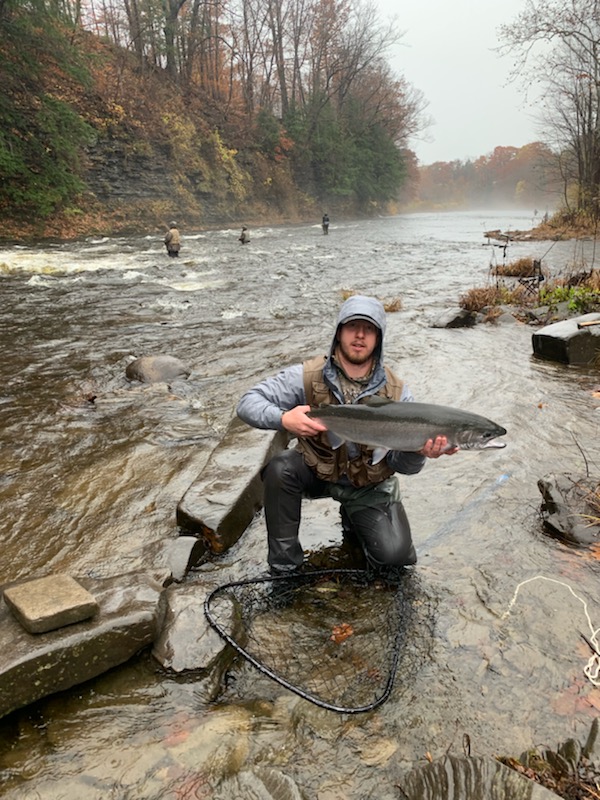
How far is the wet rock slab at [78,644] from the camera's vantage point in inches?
93.2

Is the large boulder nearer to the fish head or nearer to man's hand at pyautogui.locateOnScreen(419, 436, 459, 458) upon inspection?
man's hand at pyautogui.locateOnScreen(419, 436, 459, 458)

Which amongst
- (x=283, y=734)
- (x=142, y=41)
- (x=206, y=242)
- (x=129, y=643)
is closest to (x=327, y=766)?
(x=283, y=734)

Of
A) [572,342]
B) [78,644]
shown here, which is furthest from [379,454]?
[572,342]

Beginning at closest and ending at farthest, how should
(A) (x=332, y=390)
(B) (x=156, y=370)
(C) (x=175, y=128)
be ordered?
(A) (x=332, y=390) < (B) (x=156, y=370) < (C) (x=175, y=128)

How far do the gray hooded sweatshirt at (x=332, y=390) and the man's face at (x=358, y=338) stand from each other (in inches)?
1.9

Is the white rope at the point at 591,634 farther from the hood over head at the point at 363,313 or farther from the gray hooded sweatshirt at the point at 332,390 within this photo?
the hood over head at the point at 363,313

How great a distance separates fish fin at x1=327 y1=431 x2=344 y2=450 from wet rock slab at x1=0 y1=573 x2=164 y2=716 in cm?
131

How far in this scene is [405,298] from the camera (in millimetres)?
13898

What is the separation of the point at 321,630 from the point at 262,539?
3.50 ft

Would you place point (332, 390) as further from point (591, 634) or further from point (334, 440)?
point (591, 634)

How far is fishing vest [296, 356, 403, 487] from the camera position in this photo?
3389 mm

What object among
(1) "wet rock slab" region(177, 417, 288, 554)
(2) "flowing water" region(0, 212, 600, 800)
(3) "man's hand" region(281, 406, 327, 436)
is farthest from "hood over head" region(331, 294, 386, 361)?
(2) "flowing water" region(0, 212, 600, 800)

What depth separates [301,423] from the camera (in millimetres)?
3146

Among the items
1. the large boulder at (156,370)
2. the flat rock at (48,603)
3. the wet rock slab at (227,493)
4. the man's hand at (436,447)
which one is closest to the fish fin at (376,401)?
the man's hand at (436,447)
